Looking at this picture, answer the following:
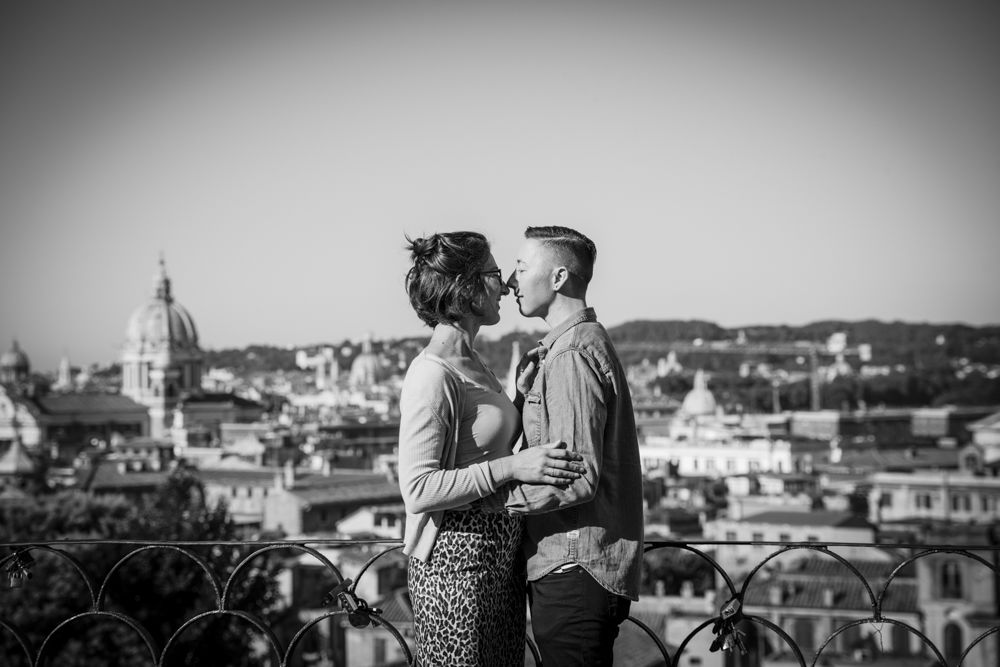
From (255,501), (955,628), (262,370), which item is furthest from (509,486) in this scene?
(262,370)

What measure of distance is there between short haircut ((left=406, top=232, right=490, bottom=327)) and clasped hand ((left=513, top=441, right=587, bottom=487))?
39 centimetres

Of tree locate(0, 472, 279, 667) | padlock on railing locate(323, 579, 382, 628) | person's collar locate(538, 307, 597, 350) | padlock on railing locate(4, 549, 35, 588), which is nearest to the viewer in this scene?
person's collar locate(538, 307, 597, 350)

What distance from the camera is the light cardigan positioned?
3.15 metres

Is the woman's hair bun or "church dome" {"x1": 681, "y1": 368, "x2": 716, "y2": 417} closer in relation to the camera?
the woman's hair bun

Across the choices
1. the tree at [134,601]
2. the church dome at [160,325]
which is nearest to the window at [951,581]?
the tree at [134,601]

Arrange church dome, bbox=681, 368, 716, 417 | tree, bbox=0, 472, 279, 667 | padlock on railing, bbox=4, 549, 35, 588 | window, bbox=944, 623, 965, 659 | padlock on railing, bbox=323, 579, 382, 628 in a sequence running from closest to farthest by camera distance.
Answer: padlock on railing, bbox=323, 579, 382, 628 < padlock on railing, bbox=4, 549, 35, 588 < tree, bbox=0, 472, 279, 667 < window, bbox=944, 623, 965, 659 < church dome, bbox=681, 368, 716, 417

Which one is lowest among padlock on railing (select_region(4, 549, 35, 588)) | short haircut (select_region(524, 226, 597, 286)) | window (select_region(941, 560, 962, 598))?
window (select_region(941, 560, 962, 598))

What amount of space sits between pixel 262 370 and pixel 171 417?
53.8 meters

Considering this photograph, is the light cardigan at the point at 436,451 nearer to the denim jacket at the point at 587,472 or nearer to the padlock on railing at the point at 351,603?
the denim jacket at the point at 587,472

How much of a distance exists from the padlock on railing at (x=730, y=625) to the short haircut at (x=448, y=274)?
1152mm

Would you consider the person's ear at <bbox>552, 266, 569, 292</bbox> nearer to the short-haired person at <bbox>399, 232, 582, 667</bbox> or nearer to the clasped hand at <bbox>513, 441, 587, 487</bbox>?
the short-haired person at <bbox>399, 232, 582, 667</bbox>

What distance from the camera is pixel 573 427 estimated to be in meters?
3.17

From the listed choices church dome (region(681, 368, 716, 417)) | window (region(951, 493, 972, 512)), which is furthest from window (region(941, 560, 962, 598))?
church dome (region(681, 368, 716, 417))

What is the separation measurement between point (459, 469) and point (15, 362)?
387 ft
